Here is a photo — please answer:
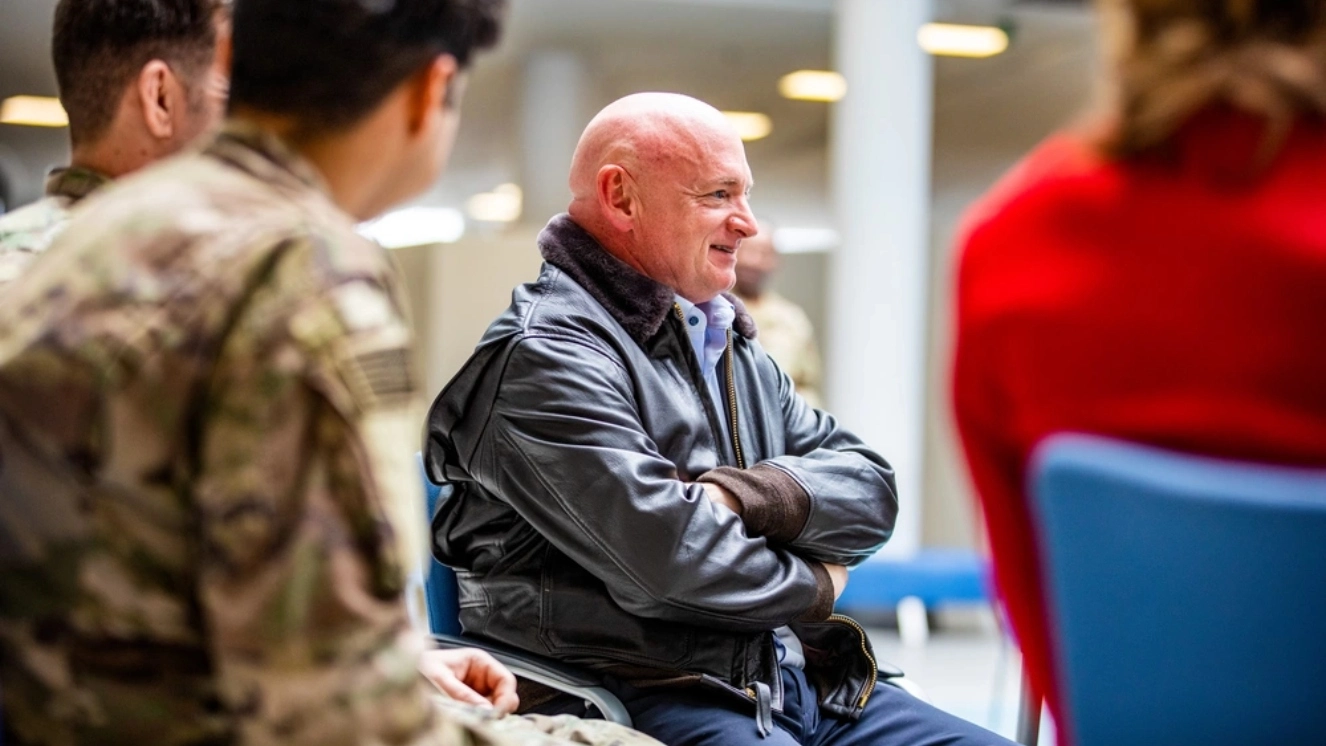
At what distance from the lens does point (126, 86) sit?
5.60ft

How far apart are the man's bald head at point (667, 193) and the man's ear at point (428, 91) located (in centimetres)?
80

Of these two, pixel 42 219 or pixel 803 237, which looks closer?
pixel 42 219

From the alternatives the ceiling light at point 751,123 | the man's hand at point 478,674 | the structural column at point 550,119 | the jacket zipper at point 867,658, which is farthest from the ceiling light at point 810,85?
the man's hand at point 478,674

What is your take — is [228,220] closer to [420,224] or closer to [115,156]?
[115,156]

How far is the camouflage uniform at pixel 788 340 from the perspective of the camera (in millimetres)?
5203

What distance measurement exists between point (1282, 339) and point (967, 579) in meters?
4.74

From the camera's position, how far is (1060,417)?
97 cm

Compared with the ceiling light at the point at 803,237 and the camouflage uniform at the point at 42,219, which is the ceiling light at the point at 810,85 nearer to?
the camouflage uniform at the point at 42,219

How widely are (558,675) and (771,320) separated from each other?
12.4ft

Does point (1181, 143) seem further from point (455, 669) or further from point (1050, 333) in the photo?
point (455, 669)

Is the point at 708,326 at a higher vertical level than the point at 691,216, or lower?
lower

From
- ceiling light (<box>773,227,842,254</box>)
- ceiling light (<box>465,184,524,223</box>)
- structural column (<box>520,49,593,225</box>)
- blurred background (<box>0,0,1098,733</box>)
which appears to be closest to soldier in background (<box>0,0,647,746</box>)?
blurred background (<box>0,0,1098,733</box>)

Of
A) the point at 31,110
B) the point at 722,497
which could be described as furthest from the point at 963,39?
the point at 31,110

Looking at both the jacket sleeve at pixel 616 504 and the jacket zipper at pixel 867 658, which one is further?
the jacket zipper at pixel 867 658
